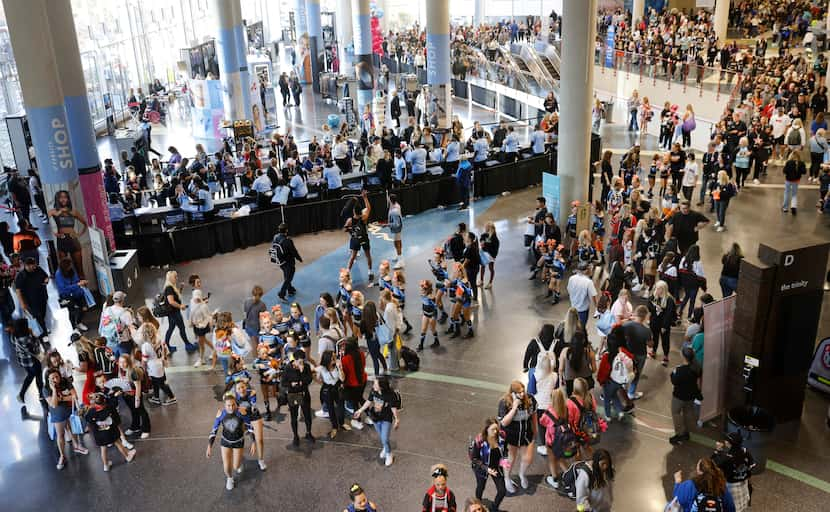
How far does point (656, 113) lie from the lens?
2750 cm

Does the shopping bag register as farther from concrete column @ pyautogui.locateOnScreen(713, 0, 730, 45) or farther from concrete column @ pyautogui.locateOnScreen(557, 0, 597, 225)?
concrete column @ pyautogui.locateOnScreen(713, 0, 730, 45)

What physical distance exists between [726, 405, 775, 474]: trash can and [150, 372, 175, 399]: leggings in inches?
294

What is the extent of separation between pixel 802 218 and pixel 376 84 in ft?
82.1

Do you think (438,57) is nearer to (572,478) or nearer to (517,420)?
(517,420)

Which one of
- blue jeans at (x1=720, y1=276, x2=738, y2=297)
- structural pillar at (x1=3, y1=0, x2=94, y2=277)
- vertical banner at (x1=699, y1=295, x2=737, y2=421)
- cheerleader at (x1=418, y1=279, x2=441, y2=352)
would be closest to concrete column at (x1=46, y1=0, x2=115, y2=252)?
structural pillar at (x1=3, y1=0, x2=94, y2=277)

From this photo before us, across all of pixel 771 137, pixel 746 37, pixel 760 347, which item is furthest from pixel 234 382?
pixel 746 37

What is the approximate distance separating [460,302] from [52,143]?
7.90 m

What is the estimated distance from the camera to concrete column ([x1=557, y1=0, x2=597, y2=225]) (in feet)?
50.4

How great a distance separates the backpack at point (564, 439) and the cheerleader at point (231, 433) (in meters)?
3.44

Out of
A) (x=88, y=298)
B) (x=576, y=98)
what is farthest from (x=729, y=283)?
(x=88, y=298)

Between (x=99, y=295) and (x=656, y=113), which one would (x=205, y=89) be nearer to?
(x=99, y=295)

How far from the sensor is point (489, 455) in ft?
24.6

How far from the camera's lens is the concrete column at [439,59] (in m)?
25.1

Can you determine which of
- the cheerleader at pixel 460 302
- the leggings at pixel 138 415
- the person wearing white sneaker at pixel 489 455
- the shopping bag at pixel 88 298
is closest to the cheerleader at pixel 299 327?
the leggings at pixel 138 415
